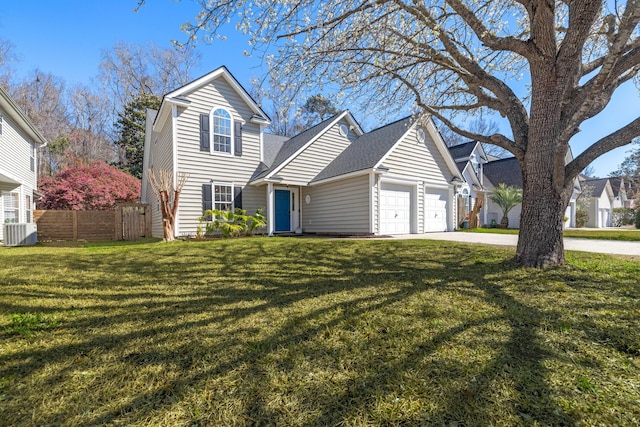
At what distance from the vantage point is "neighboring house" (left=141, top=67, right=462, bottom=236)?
10742 millimetres

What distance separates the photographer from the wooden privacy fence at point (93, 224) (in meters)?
12.1

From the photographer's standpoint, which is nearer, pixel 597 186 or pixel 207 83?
pixel 207 83

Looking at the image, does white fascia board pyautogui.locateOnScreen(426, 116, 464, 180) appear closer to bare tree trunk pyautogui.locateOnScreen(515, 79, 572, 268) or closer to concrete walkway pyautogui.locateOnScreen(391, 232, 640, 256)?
concrete walkway pyautogui.locateOnScreen(391, 232, 640, 256)

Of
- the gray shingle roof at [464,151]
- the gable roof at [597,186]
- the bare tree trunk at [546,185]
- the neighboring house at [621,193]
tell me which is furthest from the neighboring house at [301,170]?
the neighboring house at [621,193]

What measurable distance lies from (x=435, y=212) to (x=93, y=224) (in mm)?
15015

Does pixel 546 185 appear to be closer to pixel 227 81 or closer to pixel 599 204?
pixel 227 81

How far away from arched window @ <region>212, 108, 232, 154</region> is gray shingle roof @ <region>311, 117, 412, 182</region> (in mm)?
3874

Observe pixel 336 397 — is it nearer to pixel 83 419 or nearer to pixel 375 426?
pixel 375 426

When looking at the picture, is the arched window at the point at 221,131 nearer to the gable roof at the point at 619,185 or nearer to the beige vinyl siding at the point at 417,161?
the beige vinyl siding at the point at 417,161

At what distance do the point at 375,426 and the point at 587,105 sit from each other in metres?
5.55

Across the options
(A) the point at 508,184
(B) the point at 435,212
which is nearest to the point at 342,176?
(B) the point at 435,212

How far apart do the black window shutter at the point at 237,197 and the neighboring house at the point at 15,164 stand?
7.28 meters

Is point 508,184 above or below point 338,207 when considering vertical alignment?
above

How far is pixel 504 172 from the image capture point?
72.5 feet
